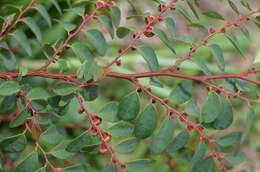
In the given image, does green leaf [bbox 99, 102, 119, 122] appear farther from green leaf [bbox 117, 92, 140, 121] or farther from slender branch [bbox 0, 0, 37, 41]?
slender branch [bbox 0, 0, 37, 41]

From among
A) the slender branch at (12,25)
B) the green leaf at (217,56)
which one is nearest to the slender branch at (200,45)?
the green leaf at (217,56)

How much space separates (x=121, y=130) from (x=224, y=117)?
212 millimetres

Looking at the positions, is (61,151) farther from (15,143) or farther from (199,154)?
(199,154)

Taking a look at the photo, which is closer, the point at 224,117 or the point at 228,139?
the point at 224,117

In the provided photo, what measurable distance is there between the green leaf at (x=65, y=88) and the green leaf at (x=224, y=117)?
0.98 feet

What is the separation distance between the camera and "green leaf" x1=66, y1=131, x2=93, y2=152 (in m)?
0.85

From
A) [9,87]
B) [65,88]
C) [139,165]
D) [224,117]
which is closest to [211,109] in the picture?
[224,117]

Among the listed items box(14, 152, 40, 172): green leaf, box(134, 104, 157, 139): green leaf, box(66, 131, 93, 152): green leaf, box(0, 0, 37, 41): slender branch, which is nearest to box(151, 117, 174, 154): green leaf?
Result: box(134, 104, 157, 139): green leaf

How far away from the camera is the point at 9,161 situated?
4.17ft

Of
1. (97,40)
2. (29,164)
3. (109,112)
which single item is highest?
(97,40)

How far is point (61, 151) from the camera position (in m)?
0.91

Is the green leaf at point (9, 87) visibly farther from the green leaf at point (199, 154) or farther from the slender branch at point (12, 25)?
the green leaf at point (199, 154)

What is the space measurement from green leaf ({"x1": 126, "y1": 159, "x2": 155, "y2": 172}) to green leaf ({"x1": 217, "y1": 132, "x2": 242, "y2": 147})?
0.64ft

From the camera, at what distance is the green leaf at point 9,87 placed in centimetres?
84
